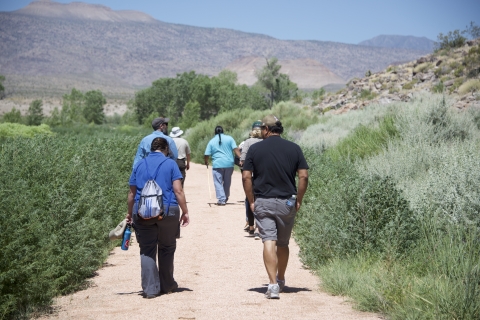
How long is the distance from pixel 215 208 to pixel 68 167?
7.58 m

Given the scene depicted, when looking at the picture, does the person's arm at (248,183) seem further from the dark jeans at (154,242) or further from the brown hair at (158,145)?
the brown hair at (158,145)

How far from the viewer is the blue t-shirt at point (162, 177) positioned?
8281 millimetres

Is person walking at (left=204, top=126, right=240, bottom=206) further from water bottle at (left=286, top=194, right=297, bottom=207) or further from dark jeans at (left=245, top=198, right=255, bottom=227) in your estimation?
water bottle at (left=286, top=194, right=297, bottom=207)

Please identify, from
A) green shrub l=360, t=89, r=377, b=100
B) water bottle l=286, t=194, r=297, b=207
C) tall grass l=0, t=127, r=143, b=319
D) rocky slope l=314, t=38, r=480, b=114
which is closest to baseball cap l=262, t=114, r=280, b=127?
water bottle l=286, t=194, r=297, b=207

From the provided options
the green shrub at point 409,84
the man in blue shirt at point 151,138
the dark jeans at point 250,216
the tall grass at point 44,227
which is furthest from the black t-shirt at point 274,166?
the green shrub at point 409,84

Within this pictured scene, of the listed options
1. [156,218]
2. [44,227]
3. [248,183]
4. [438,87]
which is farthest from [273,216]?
[438,87]

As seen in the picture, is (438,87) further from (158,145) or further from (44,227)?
(44,227)

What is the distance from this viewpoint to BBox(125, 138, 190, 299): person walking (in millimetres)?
8281

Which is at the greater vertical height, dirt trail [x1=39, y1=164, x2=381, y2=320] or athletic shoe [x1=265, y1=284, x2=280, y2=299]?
athletic shoe [x1=265, y1=284, x2=280, y2=299]

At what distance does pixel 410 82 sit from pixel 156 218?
39402 millimetres

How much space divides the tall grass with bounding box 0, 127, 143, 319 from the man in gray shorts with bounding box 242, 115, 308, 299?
2495mm

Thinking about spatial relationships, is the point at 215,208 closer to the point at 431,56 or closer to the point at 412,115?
the point at 412,115

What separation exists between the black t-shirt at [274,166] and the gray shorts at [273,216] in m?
0.09

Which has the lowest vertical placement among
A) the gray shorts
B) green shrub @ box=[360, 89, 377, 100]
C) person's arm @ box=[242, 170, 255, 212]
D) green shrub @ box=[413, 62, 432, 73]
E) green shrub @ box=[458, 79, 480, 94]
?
the gray shorts
